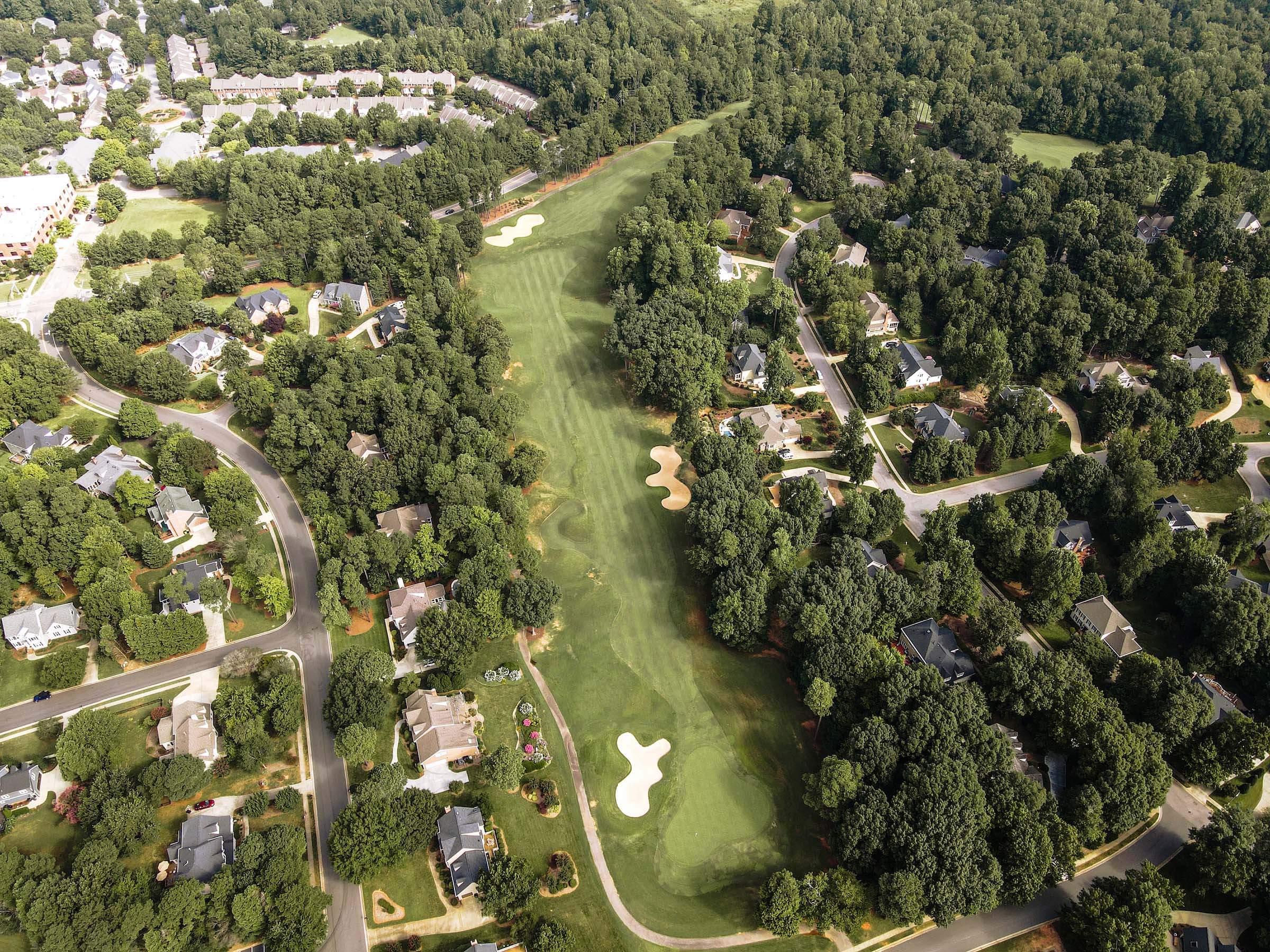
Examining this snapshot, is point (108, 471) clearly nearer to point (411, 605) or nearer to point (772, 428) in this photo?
point (411, 605)

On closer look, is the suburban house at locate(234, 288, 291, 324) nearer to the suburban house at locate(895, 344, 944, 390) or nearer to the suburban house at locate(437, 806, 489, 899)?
the suburban house at locate(437, 806, 489, 899)

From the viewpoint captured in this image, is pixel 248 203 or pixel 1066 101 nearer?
pixel 248 203

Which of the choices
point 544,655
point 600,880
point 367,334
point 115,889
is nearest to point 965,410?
point 544,655

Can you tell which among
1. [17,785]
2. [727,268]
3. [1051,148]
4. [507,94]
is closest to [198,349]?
[17,785]

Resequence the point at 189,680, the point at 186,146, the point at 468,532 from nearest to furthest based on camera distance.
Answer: the point at 189,680
the point at 468,532
the point at 186,146

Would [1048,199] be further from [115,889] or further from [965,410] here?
[115,889]

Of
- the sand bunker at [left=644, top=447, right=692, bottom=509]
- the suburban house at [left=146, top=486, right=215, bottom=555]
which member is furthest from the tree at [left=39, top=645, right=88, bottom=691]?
the sand bunker at [left=644, top=447, right=692, bottom=509]
